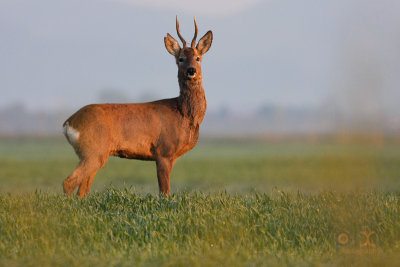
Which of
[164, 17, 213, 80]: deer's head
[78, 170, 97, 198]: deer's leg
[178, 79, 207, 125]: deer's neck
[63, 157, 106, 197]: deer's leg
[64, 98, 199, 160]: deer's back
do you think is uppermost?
[164, 17, 213, 80]: deer's head

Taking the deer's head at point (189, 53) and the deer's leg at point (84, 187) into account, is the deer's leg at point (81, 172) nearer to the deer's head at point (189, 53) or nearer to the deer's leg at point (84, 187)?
the deer's leg at point (84, 187)

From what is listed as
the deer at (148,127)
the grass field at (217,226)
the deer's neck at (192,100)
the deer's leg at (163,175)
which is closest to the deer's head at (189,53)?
the deer at (148,127)

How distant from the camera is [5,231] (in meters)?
5.66

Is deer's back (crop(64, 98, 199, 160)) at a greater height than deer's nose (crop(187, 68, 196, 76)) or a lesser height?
lesser

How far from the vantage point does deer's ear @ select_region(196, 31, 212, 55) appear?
26.3ft

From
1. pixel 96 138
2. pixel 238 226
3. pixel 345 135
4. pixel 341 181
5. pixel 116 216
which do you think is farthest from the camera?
pixel 96 138

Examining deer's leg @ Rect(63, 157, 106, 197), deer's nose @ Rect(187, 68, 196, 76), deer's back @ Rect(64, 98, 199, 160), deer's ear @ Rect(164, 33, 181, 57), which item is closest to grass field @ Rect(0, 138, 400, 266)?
deer's leg @ Rect(63, 157, 106, 197)

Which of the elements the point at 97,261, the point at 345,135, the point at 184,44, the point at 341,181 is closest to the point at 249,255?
the point at 341,181

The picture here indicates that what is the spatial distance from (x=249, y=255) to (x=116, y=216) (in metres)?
2.14

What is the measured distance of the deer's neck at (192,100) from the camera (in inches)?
311

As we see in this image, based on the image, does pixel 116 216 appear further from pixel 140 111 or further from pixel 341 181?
pixel 341 181

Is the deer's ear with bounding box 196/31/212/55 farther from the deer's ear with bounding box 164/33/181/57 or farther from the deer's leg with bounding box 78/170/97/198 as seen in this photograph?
the deer's leg with bounding box 78/170/97/198

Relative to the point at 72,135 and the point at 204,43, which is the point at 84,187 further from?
the point at 204,43

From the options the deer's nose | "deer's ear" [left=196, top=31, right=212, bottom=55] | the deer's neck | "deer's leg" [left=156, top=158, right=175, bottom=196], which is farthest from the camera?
"deer's ear" [left=196, top=31, right=212, bottom=55]
